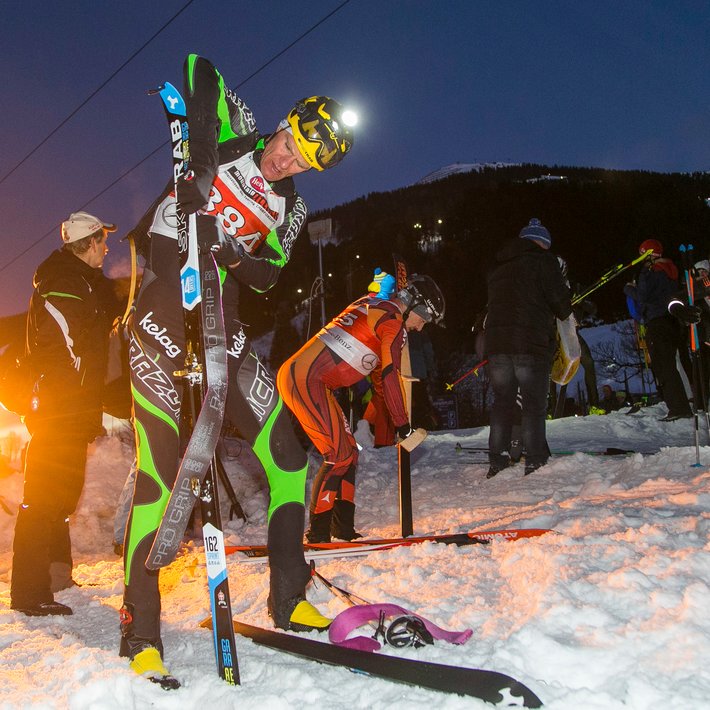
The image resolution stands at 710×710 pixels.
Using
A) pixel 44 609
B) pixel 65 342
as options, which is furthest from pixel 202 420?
pixel 65 342

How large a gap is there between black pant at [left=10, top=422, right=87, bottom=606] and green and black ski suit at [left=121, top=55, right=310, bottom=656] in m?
1.31

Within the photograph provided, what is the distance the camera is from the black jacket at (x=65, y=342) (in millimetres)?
3689

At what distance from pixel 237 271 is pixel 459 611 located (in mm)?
1641

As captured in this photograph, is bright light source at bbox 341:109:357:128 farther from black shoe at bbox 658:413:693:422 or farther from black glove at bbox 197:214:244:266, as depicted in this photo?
black shoe at bbox 658:413:693:422

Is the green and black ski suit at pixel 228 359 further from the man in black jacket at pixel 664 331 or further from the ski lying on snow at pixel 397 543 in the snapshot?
the man in black jacket at pixel 664 331

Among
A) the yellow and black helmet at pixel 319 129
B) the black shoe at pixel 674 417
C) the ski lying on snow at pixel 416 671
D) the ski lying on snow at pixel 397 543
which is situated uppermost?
the yellow and black helmet at pixel 319 129

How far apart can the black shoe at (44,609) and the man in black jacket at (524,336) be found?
4.20 m

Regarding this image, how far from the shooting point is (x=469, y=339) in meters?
45.4

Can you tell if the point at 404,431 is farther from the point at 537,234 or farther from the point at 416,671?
the point at 537,234

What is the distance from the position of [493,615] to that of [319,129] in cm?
214

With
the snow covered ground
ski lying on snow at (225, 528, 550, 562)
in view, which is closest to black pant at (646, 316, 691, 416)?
the snow covered ground

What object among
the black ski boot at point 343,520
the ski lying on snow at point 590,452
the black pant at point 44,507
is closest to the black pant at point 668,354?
the ski lying on snow at point 590,452

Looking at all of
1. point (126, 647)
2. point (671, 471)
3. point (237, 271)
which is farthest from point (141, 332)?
point (671, 471)

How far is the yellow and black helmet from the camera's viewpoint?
274cm
